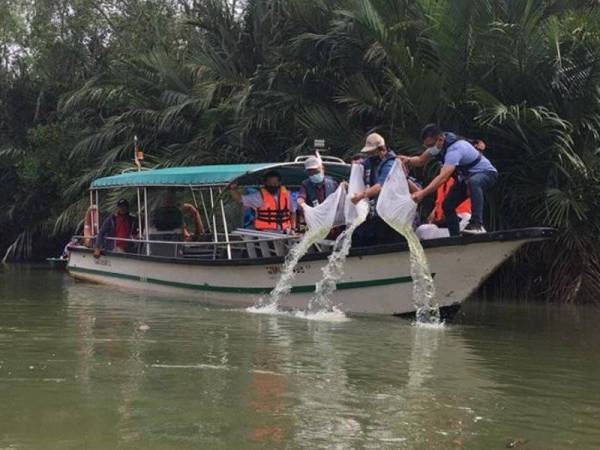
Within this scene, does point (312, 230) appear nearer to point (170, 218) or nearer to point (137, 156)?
point (170, 218)

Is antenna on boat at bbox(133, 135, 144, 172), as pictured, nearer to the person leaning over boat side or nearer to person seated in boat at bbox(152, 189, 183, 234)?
person seated in boat at bbox(152, 189, 183, 234)

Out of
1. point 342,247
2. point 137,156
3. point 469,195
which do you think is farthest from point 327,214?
point 137,156

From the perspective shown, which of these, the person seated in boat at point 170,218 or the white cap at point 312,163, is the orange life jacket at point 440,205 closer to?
the white cap at point 312,163

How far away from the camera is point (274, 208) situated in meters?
12.7

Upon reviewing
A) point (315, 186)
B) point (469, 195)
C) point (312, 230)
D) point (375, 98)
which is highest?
point (375, 98)

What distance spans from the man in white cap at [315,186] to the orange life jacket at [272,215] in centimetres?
77

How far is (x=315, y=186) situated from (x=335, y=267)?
1.66 m

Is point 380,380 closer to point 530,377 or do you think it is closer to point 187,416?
point 530,377

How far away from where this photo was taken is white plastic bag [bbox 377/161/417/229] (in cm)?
1006

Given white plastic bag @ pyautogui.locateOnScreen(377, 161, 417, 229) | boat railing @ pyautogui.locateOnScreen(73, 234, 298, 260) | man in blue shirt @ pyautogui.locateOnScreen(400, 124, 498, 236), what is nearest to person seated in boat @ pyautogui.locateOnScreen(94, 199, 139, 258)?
boat railing @ pyautogui.locateOnScreen(73, 234, 298, 260)

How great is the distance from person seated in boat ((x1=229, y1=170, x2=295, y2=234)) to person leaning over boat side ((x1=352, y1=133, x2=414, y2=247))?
1753 millimetres

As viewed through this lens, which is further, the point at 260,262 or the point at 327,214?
the point at 260,262

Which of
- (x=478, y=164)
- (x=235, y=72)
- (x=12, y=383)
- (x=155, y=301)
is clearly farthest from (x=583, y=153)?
(x=12, y=383)

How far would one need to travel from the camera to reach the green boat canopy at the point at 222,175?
12.4m
